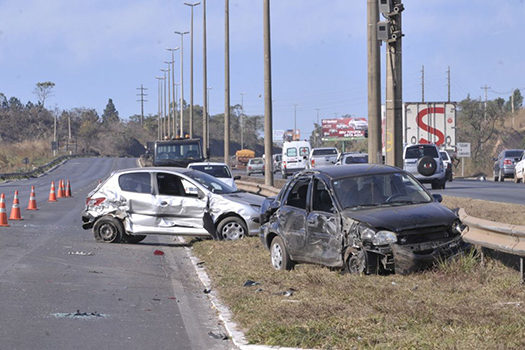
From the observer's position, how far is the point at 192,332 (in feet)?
26.5

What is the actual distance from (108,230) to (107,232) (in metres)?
0.04

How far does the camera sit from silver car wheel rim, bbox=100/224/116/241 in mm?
16297

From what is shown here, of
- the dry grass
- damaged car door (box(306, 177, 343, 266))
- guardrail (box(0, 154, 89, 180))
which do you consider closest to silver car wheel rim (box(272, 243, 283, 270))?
damaged car door (box(306, 177, 343, 266))

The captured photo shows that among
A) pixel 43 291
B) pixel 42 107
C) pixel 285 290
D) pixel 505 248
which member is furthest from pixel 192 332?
pixel 42 107

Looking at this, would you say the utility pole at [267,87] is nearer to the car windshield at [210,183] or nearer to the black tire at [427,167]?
the black tire at [427,167]

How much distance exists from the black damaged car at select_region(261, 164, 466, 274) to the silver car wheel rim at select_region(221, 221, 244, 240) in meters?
3.11

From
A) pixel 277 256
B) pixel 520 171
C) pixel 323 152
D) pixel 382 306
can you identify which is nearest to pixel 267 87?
pixel 520 171

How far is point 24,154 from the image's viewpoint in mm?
123000

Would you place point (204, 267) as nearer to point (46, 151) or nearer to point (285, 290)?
point (285, 290)

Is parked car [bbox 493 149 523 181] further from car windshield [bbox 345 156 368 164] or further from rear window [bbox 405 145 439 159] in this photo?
rear window [bbox 405 145 439 159]

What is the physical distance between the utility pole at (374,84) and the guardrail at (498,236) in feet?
17.4

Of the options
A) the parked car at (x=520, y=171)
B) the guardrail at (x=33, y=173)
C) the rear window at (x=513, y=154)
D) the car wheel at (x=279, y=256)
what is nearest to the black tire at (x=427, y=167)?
the car wheel at (x=279, y=256)

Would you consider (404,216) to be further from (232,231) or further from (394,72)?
(232,231)

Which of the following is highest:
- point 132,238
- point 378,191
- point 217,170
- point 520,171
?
point 378,191
